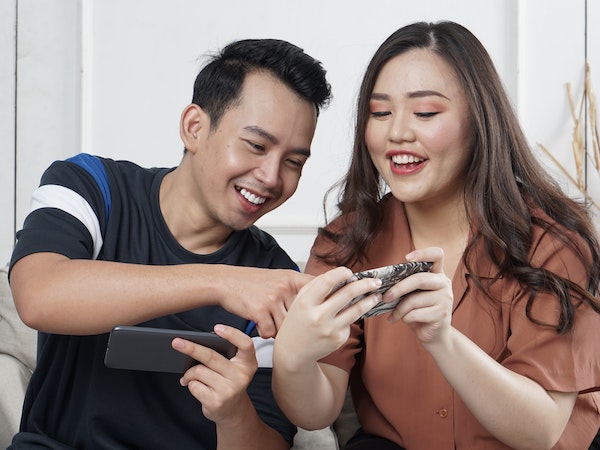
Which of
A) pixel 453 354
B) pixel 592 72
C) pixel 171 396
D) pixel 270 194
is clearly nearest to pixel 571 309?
pixel 453 354

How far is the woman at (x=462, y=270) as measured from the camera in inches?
63.4

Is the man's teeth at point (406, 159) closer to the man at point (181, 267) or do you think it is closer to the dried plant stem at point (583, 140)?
the man at point (181, 267)

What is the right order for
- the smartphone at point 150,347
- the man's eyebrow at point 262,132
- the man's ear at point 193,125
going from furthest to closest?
the man's ear at point 193,125, the man's eyebrow at point 262,132, the smartphone at point 150,347

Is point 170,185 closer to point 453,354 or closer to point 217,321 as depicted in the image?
point 217,321

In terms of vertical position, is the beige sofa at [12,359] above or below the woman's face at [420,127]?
below

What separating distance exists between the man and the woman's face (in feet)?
0.70

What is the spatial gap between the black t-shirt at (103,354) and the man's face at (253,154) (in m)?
0.12

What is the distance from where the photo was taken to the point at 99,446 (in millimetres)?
1710

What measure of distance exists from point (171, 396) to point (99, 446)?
194mm

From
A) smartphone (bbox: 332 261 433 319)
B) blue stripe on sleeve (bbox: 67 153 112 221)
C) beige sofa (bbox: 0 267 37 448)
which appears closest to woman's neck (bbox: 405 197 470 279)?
smartphone (bbox: 332 261 433 319)

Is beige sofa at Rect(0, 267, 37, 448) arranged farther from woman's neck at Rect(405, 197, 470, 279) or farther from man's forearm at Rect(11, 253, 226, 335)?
woman's neck at Rect(405, 197, 470, 279)

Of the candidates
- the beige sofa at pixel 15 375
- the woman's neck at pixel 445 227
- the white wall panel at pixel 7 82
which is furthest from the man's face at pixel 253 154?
the white wall panel at pixel 7 82

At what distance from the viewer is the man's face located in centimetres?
185

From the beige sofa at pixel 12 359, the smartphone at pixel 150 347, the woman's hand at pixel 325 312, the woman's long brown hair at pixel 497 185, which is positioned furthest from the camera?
the beige sofa at pixel 12 359
